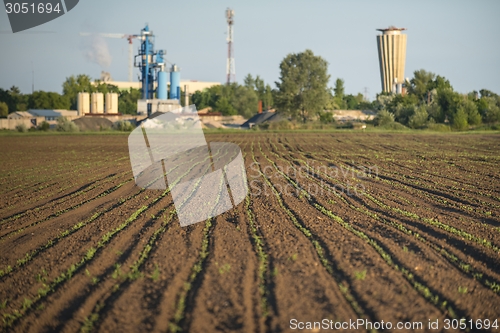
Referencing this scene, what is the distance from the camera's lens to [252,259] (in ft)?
25.1

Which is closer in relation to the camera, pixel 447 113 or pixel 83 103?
pixel 447 113

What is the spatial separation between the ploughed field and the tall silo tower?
128524 millimetres

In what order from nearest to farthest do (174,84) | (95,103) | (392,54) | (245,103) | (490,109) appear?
(490,109) < (174,84) < (95,103) < (245,103) < (392,54)

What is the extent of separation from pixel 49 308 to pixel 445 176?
13.9m

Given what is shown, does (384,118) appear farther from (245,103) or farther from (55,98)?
(55,98)

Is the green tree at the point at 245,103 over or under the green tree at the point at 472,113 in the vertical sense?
over

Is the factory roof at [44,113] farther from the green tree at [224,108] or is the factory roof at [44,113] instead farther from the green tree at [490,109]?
the green tree at [490,109]

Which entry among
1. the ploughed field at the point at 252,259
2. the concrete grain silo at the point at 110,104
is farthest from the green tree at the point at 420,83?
the ploughed field at the point at 252,259

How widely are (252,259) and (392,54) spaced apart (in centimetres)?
13719

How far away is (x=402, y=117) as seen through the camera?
224 feet

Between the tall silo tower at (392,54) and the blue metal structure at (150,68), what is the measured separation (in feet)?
233

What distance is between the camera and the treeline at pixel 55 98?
10144 cm

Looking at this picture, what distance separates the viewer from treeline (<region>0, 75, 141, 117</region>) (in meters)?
101

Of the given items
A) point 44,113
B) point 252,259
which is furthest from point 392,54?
point 252,259
